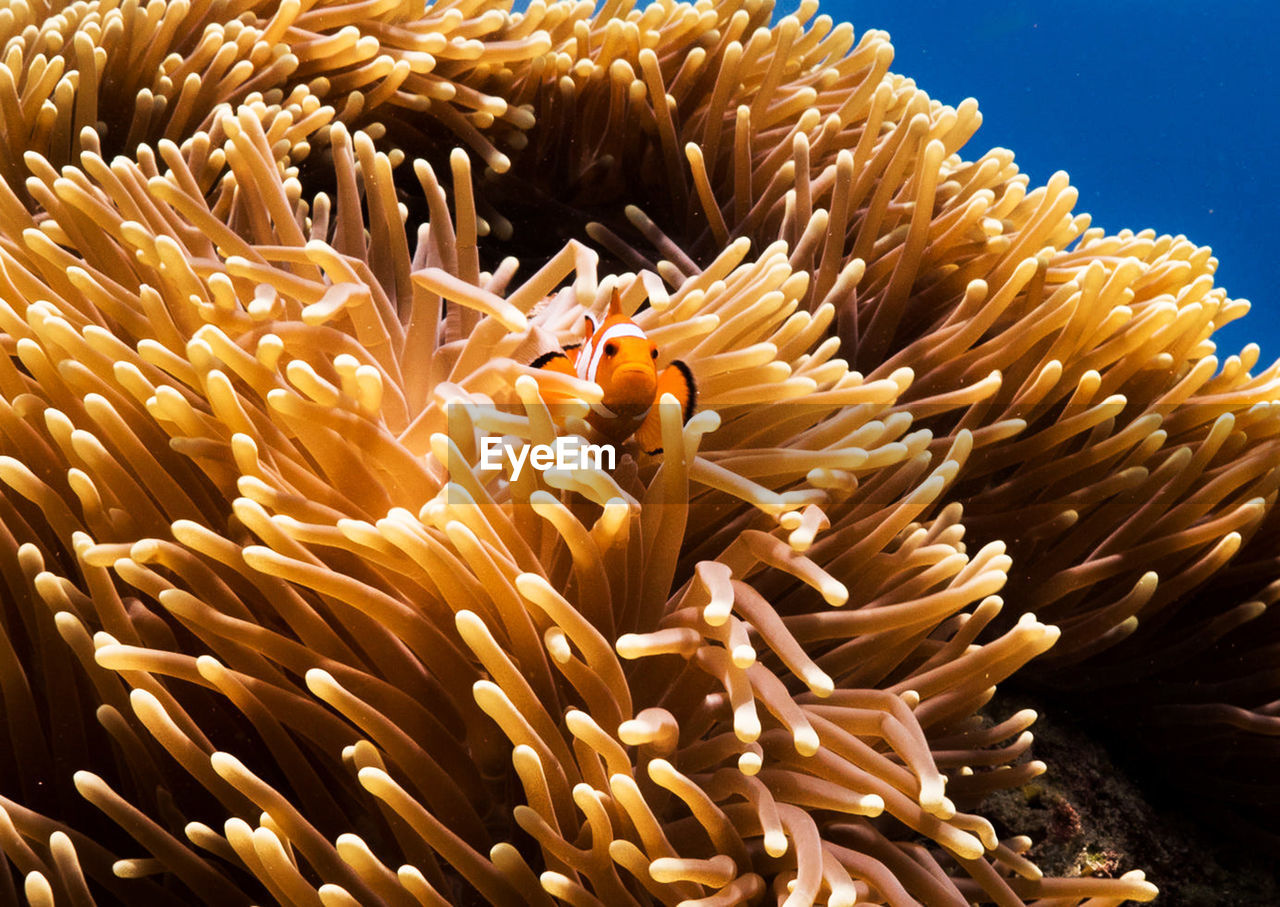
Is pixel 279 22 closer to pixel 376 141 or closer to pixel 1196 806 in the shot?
pixel 376 141

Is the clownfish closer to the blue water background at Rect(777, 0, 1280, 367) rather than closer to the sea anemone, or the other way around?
the sea anemone

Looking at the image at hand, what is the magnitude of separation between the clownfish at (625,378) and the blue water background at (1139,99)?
1767 centimetres

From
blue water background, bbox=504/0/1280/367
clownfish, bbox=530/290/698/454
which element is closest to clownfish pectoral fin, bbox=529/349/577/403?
clownfish, bbox=530/290/698/454

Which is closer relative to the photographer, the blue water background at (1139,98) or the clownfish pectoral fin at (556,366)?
the clownfish pectoral fin at (556,366)

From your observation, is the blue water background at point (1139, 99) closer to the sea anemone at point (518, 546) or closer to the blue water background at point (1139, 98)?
the blue water background at point (1139, 98)

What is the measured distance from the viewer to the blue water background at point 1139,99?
17.5 metres

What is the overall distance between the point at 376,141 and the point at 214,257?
2.05ft

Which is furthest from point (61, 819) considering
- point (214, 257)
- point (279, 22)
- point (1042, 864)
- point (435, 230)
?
point (279, 22)

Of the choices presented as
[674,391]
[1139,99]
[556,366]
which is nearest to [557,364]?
[556,366]

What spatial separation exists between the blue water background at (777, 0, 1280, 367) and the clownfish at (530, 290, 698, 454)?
58.0 ft

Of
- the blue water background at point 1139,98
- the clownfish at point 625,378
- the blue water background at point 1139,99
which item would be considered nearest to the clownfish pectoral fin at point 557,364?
the clownfish at point 625,378

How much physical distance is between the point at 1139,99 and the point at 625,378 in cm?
2277

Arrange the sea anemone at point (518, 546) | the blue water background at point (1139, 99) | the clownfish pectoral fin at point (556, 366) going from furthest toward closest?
1. the blue water background at point (1139, 99)
2. the clownfish pectoral fin at point (556, 366)
3. the sea anemone at point (518, 546)

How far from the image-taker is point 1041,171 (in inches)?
766
